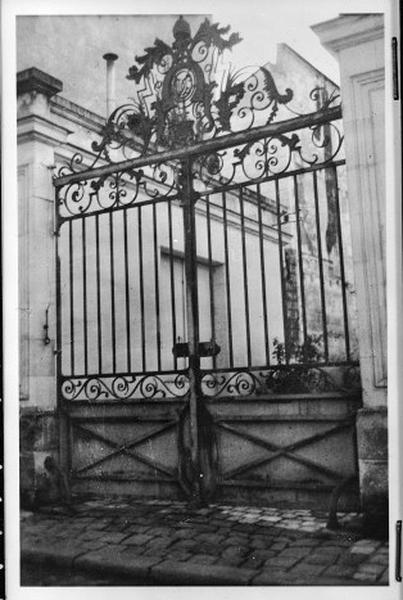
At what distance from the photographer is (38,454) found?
3.97 metres

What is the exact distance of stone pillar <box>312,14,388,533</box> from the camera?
3.47 meters

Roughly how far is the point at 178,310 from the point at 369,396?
1.37 metres

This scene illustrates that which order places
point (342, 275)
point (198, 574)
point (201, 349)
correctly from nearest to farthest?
A: point (198, 574)
point (342, 275)
point (201, 349)

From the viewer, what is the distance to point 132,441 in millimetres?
3977

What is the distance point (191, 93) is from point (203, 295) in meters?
1.33

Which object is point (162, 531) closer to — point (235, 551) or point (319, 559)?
point (235, 551)

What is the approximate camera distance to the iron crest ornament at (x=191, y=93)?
145 inches

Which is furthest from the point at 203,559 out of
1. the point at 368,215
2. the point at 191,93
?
the point at 191,93

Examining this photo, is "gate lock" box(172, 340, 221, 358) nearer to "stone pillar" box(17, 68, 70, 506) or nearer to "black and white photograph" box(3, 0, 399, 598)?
"black and white photograph" box(3, 0, 399, 598)

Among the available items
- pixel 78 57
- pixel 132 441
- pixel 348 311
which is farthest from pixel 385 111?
pixel 132 441

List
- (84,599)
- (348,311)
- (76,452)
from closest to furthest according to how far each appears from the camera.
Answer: (84,599)
(348,311)
(76,452)

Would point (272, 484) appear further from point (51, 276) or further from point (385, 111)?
point (385, 111)

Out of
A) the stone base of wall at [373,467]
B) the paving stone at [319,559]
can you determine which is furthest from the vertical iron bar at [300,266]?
the paving stone at [319,559]

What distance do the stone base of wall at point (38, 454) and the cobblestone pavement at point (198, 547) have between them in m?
0.12
